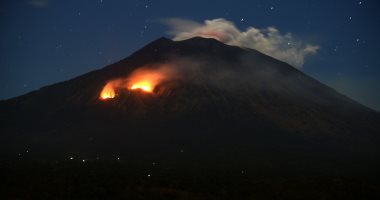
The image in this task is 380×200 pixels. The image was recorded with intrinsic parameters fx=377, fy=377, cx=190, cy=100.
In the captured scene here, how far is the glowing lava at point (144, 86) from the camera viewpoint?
122m

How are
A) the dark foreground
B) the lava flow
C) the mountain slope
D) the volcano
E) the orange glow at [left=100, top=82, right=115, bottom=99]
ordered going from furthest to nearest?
the lava flow, the orange glow at [left=100, top=82, right=115, bottom=99], the mountain slope, the volcano, the dark foreground

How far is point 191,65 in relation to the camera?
5659 inches

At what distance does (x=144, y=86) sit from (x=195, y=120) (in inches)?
1122

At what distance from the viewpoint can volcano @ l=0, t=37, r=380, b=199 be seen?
69.5 metres

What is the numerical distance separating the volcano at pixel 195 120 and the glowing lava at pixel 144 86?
429mm

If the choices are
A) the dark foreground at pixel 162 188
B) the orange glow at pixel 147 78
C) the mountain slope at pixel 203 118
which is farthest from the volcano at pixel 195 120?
the dark foreground at pixel 162 188

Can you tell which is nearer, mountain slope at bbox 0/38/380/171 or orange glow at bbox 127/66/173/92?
mountain slope at bbox 0/38/380/171

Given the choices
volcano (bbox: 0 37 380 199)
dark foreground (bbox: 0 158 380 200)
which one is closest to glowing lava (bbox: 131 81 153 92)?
volcano (bbox: 0 37 380 199)

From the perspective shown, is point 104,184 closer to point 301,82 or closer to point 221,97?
point 221,97

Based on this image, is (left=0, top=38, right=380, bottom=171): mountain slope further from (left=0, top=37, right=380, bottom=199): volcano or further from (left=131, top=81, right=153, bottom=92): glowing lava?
(left=131, top=81, right=153, bottom=92): glowing lava

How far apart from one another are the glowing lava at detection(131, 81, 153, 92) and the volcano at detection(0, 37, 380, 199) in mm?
429

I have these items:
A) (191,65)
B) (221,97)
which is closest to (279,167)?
(221,97)

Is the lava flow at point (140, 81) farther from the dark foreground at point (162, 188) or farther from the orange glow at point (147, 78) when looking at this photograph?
the dark foreground at point (162, 188)

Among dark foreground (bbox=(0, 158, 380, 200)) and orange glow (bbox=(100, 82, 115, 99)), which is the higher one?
orange glow (bbox=(100, 82, 115, 99))
